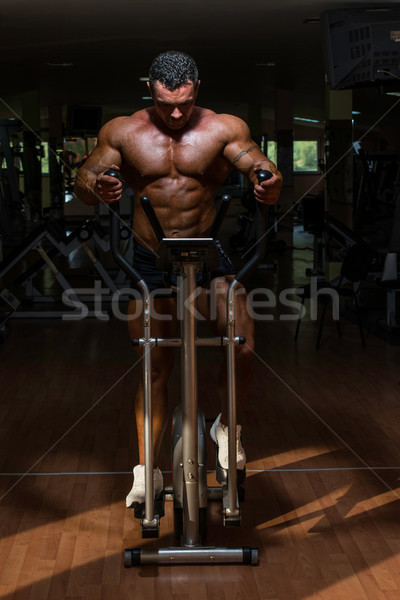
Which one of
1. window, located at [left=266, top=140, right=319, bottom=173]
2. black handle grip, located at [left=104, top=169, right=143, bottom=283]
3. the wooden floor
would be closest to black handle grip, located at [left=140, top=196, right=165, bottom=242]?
black handle grip, located at [left=104, top=169, right=143, bottom=283]

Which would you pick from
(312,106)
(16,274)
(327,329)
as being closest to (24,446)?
(327,329)

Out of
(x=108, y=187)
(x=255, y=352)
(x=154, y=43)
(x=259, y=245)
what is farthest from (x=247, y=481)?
(x=154, y=43)

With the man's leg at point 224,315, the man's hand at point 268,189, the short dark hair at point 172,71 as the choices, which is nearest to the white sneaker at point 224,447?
the man's leg at point 224,315

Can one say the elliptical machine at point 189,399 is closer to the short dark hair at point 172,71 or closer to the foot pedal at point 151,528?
the foot pedal at point 151,528

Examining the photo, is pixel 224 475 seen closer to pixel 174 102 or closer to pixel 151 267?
pixel 151 267

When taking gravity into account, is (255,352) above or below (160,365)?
below

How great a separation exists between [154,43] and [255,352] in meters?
3.15

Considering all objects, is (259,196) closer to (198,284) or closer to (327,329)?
(198,284)

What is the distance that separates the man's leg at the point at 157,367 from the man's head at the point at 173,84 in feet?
2.01

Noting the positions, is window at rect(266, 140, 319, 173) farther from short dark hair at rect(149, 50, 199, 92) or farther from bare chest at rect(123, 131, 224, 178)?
short dark hair at rect(149, 50, 199, 92)

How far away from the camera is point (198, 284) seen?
2404 mm

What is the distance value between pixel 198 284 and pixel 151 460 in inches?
21.0

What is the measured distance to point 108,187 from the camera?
2258 mm

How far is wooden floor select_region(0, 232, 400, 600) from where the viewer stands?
7.54 feet
